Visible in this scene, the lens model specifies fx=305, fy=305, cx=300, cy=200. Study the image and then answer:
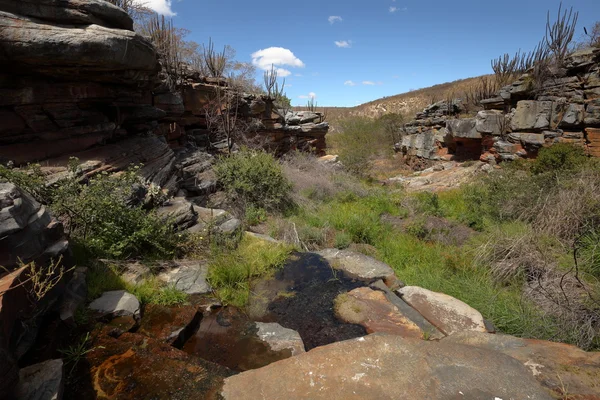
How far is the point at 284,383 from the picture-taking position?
6.41 feet

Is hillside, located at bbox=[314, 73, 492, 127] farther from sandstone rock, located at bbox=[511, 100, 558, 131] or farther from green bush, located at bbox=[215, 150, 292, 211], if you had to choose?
green bush, located at bbox=[215, 150, 292, 211]

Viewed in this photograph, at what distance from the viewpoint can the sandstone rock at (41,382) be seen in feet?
6.25

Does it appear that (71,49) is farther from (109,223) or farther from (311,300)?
(311,300)

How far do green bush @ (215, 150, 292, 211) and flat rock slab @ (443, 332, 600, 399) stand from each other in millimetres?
5889

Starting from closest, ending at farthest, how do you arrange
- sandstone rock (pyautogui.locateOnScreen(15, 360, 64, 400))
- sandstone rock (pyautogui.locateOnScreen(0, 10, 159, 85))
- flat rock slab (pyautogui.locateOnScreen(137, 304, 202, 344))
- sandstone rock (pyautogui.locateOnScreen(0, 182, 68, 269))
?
1. sandstone rock (pyautogui.locateOnScreen(15, 360, 64, 400))
2. sandstone rock (pyautogui.locateOnScreen(0, 182, 68, 269))
3. flat rock slab (pyautogui.locateOnScreen(137, 304, 202, 344))
4. sandstone rock (pyautogui.locateOnScreen(0, 10, 159, 85))

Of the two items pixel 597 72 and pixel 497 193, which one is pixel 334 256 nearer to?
pixel 497 193

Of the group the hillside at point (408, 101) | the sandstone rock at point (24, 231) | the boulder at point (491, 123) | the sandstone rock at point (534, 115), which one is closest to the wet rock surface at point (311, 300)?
the sandstone rock at point (24, 231)

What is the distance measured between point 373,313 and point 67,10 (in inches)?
244

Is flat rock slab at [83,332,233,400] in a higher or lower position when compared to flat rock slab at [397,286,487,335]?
higher

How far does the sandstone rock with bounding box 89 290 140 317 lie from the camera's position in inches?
126

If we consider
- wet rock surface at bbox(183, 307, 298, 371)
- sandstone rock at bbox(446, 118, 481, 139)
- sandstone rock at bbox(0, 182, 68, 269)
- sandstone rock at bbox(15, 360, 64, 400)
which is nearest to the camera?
sandstone rock at bbox(15, 360, 64, 400)

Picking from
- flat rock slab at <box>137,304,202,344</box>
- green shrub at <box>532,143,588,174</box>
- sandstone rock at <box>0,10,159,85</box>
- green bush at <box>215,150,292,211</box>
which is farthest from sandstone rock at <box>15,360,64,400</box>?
green shrub at <box>532,143,588,174</box>

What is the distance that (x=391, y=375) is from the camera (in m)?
1.94

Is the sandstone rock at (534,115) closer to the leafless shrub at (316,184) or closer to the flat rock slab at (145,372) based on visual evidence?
the leafless shrub at (316,184)
